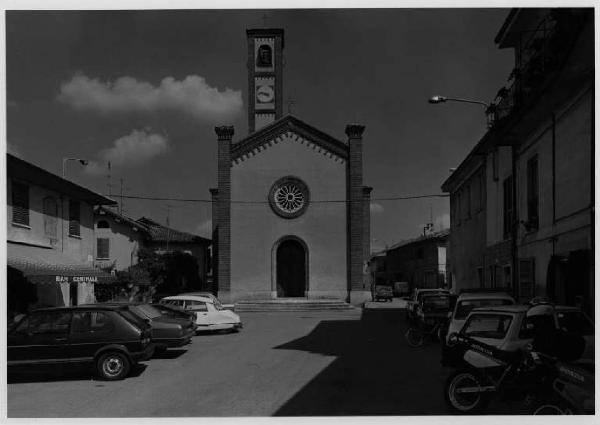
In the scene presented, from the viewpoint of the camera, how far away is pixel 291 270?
1441 inches

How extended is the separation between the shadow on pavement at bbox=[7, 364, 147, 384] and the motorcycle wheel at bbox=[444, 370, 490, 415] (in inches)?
234

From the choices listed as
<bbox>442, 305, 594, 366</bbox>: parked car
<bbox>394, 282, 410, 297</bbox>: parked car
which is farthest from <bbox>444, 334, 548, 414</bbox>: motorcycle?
<bbox>394, 282, 410, 297</bbox>: parked car

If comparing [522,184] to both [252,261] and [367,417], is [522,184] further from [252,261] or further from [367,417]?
[252,261]

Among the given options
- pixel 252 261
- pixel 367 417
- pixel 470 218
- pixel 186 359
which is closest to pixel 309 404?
pixel 367 417

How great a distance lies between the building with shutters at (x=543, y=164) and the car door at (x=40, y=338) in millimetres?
9696

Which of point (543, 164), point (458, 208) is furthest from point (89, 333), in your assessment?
point (458, 208)

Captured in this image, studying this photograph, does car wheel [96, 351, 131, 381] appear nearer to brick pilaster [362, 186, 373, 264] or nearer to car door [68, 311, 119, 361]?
car door [68, 311, 119, 361]

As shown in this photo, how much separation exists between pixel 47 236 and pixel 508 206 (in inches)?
581

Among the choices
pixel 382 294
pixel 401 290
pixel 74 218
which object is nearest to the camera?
pixel 74 218

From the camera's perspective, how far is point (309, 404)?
862cm

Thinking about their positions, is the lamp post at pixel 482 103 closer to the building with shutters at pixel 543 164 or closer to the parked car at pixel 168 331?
the building with shutters at pixel 543 164

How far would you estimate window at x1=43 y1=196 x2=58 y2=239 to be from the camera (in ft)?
67.9

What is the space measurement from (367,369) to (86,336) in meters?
5.12

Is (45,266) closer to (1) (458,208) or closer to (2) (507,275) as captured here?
(2) (507,275)
